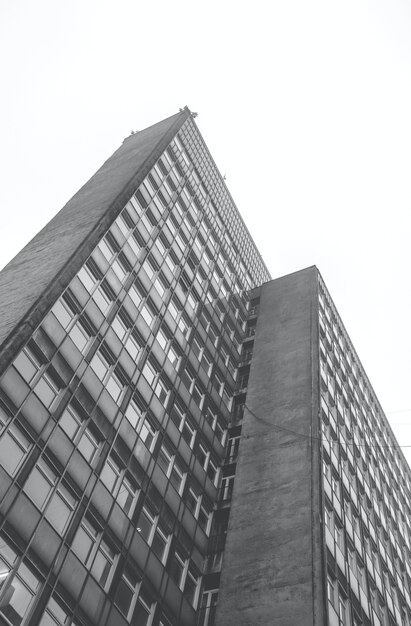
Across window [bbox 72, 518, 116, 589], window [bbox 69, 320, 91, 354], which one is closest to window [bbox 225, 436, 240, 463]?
window [bbox 69, 320, 91, 354]

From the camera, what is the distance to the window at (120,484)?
25172 mm

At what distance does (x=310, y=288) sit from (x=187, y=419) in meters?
21.0

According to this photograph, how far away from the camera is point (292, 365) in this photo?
4131cm

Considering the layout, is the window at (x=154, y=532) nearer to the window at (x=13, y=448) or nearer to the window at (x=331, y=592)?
the window at (x=13, y=448)

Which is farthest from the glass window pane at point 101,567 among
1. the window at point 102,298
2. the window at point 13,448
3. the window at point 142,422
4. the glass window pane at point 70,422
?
the window at point 102,298

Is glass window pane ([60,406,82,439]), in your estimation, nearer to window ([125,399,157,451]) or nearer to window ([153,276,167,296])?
window ([125,399,157,451])

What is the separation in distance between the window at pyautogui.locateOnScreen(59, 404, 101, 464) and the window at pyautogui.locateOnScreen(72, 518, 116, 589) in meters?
2.77

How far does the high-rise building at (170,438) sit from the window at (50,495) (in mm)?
68

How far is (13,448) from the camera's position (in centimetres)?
2117

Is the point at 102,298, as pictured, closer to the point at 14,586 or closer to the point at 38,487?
the point at 38,487

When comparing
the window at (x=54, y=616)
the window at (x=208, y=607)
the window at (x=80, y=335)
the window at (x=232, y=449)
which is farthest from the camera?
the window at (x=232, y=449)

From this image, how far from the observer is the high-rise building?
2212 centimetres

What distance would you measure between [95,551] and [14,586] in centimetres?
429

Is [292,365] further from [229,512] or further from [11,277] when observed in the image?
[11,277]
